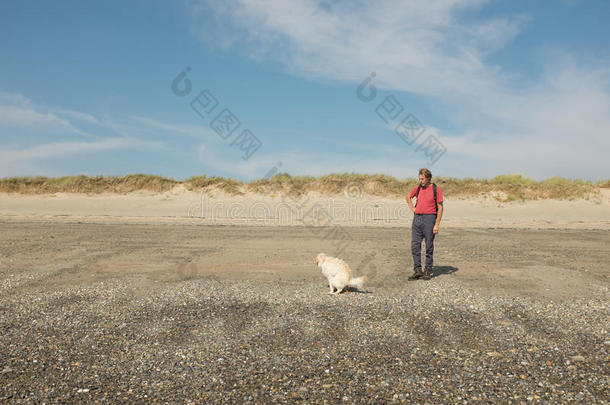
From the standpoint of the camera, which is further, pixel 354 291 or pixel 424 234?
pixel 424 234

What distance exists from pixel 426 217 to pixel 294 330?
15.2ft

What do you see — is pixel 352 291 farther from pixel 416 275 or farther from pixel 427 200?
pixel 427 200

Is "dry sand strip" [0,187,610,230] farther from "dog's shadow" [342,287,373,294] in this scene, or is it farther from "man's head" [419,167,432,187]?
"dog's shadow" [342,287,373,294]

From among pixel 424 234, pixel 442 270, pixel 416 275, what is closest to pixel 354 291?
pixel 416 275

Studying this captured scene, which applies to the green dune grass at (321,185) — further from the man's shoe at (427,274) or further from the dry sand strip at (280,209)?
the man's shoe at (427,274)

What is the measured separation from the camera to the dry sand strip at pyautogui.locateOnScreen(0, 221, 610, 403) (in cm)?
436

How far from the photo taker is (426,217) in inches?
356

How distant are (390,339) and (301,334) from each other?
133 cm

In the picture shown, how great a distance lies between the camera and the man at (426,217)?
352 inches

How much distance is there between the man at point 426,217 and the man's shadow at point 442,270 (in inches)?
27.1

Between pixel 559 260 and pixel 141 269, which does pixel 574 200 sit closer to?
pixel 559 260

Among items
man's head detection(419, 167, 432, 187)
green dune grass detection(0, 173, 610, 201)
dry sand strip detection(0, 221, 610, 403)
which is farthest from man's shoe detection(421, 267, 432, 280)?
green dune grass detection(0, 173, 610, 201)

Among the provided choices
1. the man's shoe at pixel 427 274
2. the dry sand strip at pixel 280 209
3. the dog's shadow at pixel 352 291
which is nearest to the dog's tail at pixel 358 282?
the dog's shadow at pixel 352 291

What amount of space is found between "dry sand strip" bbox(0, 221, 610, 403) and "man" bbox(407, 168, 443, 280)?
512 mm
